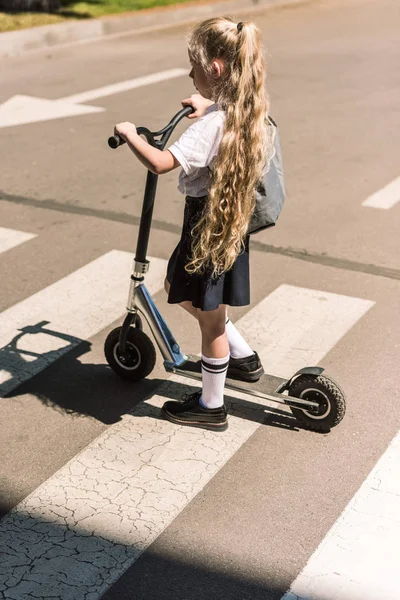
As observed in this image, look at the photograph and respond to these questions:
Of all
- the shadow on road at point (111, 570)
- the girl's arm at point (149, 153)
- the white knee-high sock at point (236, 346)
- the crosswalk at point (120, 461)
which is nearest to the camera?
the shadow on road at point (111, 570)

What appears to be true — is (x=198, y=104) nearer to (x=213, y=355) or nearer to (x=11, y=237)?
(x=213, y=355)

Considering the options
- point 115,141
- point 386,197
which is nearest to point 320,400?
point 115,141

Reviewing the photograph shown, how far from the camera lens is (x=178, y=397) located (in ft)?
15.5

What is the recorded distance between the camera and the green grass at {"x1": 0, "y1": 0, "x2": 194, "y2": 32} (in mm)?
15406

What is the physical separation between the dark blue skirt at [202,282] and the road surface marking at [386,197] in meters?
3.70

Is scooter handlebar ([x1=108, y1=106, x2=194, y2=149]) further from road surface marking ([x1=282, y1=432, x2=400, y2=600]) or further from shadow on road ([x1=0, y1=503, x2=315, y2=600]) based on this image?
road surface marking ([x1=282, y1=432, x2=400, y2=600])

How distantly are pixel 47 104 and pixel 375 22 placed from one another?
8456 mm

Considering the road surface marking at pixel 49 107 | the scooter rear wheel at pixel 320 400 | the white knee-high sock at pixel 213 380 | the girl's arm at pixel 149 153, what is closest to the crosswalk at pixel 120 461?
the white knee-high sock at pixel 213 380

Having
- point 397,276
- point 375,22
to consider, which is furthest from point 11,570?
point 375,22

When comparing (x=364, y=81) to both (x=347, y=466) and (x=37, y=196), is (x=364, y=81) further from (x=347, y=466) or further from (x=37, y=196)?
(x=347, y=466)

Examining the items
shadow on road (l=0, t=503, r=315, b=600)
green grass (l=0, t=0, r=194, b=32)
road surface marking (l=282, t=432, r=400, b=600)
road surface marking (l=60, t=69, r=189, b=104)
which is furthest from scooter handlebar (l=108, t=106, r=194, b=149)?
green grass (l=0, t=0, r=194, b=32)

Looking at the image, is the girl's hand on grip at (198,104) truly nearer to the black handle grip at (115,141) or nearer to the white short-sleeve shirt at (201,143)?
the white short-sleeve shirt at (201,143)

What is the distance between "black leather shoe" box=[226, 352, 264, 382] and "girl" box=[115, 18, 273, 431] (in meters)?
0.48

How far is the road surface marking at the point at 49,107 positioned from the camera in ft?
33.0
